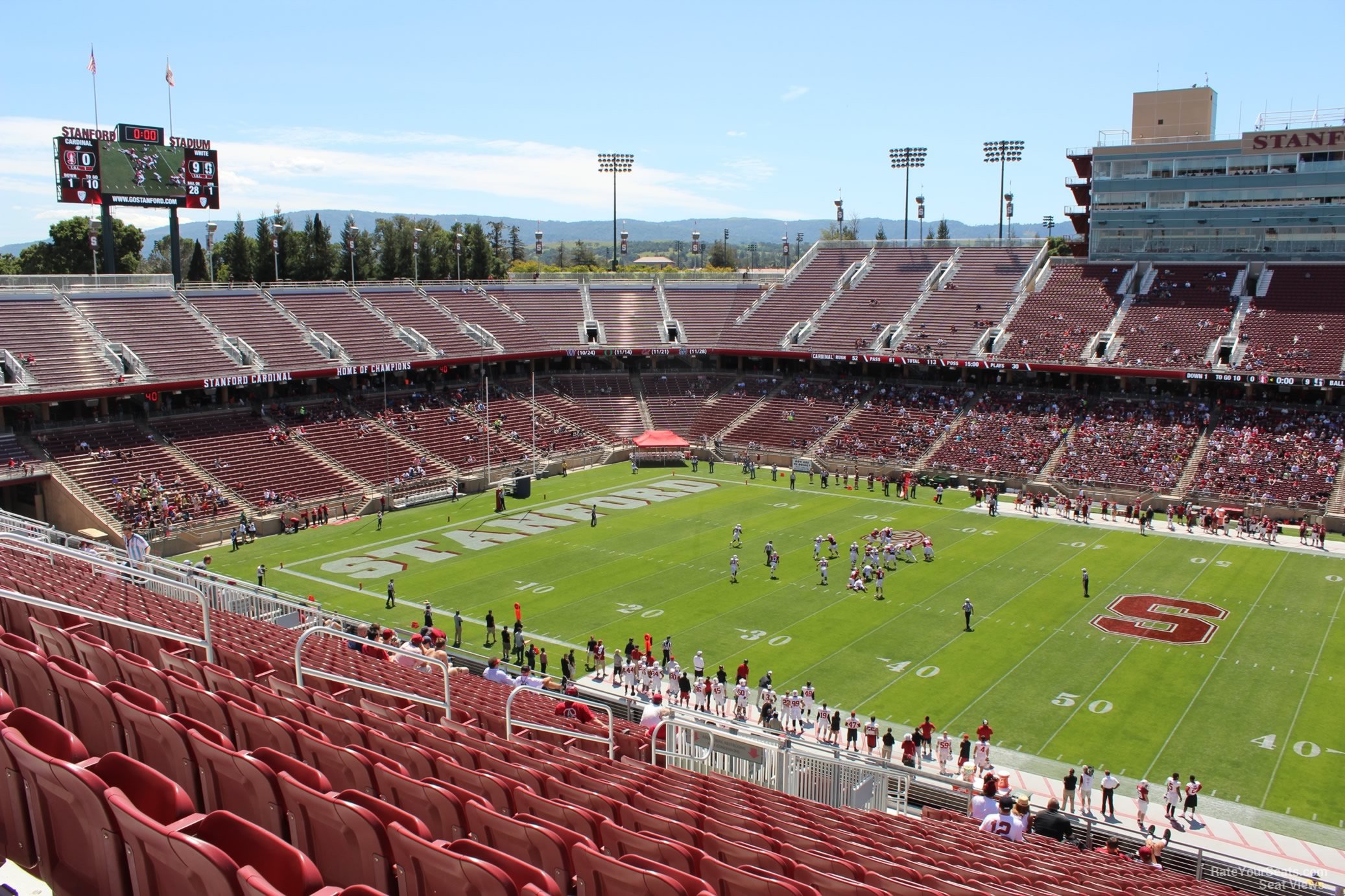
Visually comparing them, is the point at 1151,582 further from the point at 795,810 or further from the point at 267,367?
the point at 267,367

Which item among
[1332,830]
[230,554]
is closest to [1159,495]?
[1332,830]

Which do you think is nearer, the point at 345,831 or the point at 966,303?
the point at 345,831

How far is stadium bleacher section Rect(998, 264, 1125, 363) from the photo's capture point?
61.7 m

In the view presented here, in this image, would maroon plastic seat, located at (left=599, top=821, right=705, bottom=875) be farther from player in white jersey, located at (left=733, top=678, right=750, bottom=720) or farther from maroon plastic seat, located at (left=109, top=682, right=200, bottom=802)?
player in white jersey, located at (left=733, top=678, right=750, bottom=720)

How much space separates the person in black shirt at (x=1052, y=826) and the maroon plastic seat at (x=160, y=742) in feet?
51.9

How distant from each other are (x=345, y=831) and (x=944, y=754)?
19614 millimetres

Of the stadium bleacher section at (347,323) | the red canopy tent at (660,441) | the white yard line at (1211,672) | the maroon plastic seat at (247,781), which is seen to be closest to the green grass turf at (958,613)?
the white yard line at (1211,672)

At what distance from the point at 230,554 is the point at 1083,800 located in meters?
32.9

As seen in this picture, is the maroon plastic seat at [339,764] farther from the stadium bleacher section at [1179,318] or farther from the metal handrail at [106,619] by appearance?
the stadium bleacher section at [1179,318]

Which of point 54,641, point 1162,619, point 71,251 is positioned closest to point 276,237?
point 71,251

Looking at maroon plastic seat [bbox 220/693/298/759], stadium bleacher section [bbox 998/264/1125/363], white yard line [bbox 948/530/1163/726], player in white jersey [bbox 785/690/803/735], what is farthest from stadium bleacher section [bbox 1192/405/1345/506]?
maroon plastic seat [bbox 220/693/298/759]

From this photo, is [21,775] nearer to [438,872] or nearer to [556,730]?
[438,872]

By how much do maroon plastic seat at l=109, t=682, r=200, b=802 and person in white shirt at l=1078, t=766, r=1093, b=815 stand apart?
19.0m

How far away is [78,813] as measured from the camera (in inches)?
216
